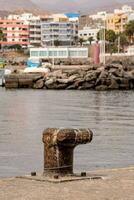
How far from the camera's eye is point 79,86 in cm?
8388

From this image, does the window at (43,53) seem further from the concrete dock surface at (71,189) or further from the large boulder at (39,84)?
the concrete dock surface at (71,189)

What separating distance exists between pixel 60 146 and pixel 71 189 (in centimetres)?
141

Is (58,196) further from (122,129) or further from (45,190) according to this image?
(122,129)

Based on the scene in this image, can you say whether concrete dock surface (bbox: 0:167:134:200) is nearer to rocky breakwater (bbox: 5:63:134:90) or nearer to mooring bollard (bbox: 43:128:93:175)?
mooring bollard (bbox: 43:128:93:175)

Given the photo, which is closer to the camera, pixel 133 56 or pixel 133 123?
pixel 133 123

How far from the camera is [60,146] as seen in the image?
36.3 ft

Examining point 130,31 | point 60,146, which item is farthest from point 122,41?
point 60,146

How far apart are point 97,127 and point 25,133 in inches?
184

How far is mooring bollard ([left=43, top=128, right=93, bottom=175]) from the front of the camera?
10.9 metres

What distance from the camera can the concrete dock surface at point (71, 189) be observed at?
30.0ft

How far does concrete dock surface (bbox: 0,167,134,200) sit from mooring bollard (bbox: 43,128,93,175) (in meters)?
0.62

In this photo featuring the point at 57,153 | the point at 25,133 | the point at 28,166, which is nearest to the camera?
the point at 57,153

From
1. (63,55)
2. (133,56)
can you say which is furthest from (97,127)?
(63,55)

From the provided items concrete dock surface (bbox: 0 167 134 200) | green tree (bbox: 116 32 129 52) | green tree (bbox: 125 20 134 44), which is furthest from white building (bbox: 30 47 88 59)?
concrete dock surface (bbox: 0 167 134 200)
